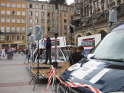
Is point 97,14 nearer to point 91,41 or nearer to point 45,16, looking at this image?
point 91,41

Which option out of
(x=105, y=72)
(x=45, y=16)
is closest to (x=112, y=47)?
(x=105, y=72)

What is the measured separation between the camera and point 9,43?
334 feet

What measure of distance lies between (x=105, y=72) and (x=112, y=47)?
1.28m

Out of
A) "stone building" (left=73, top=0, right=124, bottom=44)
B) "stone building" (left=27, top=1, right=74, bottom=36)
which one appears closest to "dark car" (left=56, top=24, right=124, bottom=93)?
"stone building" (left=73, top=0, right=124, bottom=44)

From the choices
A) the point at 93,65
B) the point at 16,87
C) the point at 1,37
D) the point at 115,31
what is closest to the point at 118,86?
the point at 93,65

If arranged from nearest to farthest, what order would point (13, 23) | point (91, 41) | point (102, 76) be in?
1. point (102, 76)
2. point (91, 41)
3. point (13, 23)

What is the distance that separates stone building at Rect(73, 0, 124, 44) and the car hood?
2741 cm

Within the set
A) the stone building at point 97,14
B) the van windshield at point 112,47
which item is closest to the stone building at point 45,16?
the stone building at point 97,14

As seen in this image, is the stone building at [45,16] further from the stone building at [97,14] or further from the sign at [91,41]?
the sign at [91,41]

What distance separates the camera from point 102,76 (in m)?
3.54

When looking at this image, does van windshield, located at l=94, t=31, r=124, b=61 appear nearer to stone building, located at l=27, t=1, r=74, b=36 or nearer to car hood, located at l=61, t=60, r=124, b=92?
car hood, located at l=61, t=60, r=124, b=92

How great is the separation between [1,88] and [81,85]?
7661 mm

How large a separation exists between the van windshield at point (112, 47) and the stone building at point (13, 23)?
319 feet

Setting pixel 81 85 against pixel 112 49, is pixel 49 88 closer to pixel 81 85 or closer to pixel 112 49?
pixel 112 49
